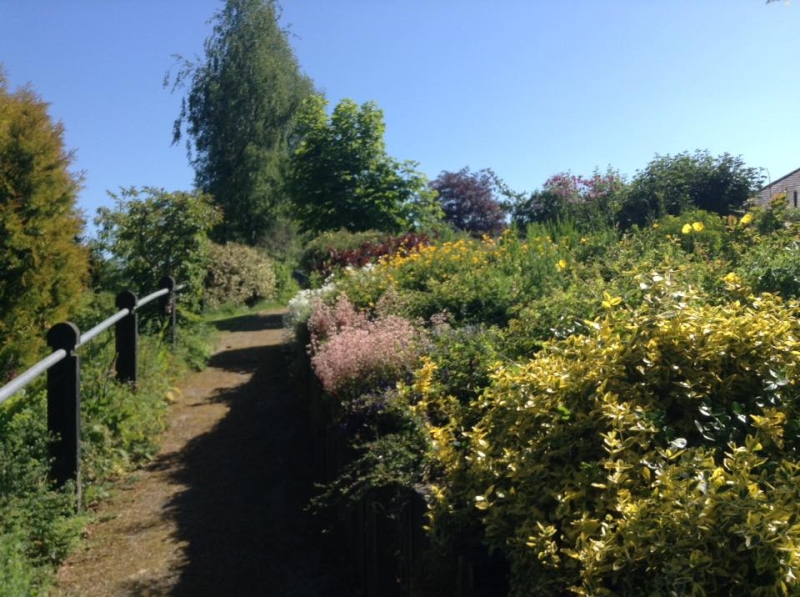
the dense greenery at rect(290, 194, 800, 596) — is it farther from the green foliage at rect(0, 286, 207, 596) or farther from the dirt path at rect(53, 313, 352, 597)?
the green foliage at rect(0, 286, 207, 596)

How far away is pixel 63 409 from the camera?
509 cm

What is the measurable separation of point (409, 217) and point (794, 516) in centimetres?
1729

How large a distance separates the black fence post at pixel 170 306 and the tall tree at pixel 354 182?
30.0 ft

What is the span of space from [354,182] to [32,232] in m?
11.4

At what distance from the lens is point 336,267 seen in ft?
38.3

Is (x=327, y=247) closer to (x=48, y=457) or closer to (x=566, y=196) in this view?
(x=566, y=196)

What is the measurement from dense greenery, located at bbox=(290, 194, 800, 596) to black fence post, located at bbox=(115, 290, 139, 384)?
3.07 m

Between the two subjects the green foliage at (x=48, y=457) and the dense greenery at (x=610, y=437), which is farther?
the green foliage at (x=48, y=457)

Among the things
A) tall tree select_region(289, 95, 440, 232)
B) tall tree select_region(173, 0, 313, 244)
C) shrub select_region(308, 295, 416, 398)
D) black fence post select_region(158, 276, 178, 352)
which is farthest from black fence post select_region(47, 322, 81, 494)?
tall tree select_region(173, 0, 313, 244)

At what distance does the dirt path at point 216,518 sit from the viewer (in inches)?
180

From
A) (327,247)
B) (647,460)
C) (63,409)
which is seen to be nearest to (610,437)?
(647,460)

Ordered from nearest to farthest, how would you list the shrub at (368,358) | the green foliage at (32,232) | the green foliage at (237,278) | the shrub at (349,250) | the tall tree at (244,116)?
the shrub at (368,358)
the green foliage at (32,232)
the shrub at (349,250)
the green foliage at (237,278)
the tall tree at (244,116)

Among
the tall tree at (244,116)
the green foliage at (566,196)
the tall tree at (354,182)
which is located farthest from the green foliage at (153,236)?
the tall tree at (244,116)

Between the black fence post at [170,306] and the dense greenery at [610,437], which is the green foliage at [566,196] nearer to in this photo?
the black fence post at [170,306]
